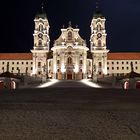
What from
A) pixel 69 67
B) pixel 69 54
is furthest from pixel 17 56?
pixel 69 67

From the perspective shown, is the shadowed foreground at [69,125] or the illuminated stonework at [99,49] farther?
the illuminated stonework at [99,49]

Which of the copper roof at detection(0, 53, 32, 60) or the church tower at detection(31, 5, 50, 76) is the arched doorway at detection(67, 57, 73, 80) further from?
the copper roof at detection(0, 53, 32, 60)

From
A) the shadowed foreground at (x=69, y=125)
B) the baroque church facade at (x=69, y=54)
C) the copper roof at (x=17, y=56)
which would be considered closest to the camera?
the shadowed foreground at (x=69, y=125)

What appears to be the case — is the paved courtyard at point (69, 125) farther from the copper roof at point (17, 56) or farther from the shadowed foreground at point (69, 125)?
the copper roof at point (17, 56)

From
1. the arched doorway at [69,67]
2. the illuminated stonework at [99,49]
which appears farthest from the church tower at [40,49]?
the illuminated stonework at [99,49]

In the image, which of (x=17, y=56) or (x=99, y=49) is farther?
(x=17, y=56)

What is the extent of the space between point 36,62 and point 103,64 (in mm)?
19613

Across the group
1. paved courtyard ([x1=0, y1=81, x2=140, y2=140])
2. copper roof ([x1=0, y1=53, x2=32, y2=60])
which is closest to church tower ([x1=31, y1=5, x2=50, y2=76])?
copper roof ([x1=0, y1=53, x2=32, y2=60])

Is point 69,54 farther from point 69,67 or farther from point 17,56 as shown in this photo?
point 17,56

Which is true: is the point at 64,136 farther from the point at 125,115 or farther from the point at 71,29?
the point at 71,29

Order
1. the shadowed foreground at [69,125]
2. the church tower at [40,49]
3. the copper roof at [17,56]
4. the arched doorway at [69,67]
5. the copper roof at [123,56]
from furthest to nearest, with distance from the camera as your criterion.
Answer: the copper roof at [123,56]
the copper roof at [17,56]
the church tower at [40,49]
the arched doorway at [69,67]
the shadowed foreground at [69,125]

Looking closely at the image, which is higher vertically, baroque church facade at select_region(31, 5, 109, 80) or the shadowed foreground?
baroque church facade at select_region(31, 5, 109, 80)

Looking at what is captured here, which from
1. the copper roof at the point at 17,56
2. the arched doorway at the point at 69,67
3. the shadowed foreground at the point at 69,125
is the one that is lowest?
the shadowed foreground at the point at 69,125

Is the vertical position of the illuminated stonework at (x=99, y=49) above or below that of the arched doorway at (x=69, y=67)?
above
